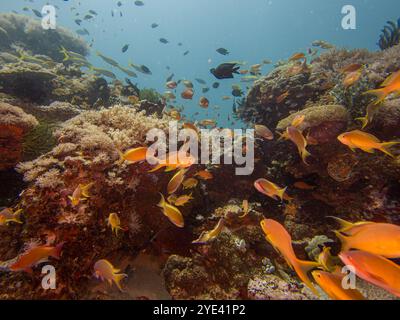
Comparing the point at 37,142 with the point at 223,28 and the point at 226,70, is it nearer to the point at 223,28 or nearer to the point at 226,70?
the point at 226,70

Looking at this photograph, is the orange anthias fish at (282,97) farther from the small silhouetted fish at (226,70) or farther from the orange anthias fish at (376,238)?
the orange anthias fish at (376,238)

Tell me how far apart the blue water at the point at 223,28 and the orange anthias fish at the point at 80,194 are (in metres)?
102

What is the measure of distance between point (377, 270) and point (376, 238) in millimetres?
270

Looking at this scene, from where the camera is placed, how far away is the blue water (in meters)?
107

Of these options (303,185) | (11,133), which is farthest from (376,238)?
(11,133)

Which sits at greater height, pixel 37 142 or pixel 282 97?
pixel 282 97

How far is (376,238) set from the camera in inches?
79.7

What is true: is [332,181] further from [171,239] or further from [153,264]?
[153,264]

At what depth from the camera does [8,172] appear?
4668 millimetres

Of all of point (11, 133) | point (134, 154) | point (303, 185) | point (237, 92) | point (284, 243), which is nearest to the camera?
point (284, 243)

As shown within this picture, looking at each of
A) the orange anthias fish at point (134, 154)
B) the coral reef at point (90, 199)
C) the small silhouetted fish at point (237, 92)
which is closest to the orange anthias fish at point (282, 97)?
the small silhouetted fish at point (237, 92)

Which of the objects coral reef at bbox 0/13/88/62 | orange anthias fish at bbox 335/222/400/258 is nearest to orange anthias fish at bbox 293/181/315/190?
orange anthias fish at bbox 335/222/400/258

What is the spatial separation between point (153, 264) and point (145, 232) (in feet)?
1.94
